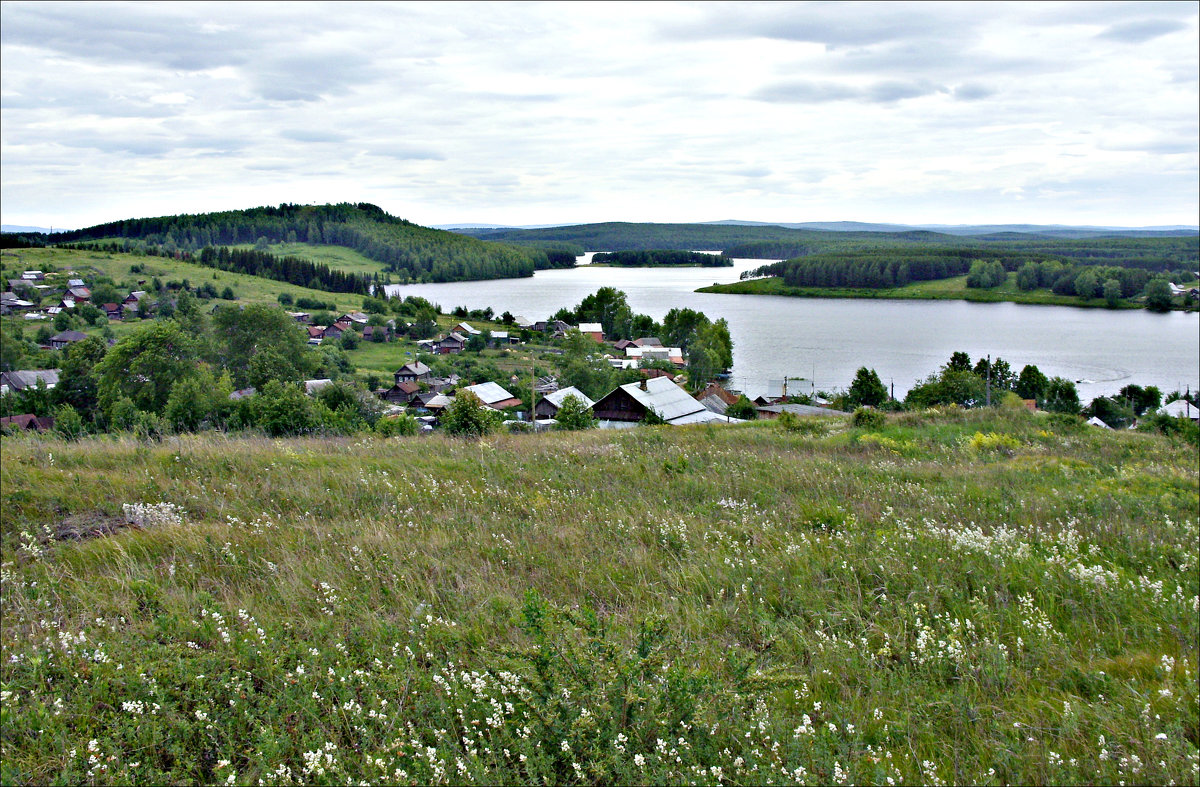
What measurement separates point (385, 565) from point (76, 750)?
1.84 metres

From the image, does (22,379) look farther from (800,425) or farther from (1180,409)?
(1180,409)

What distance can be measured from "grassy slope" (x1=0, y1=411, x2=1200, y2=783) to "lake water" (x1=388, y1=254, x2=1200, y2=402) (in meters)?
45.2

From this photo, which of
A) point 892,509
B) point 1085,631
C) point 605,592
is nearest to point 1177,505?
point 892,509

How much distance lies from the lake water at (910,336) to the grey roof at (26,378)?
166ft

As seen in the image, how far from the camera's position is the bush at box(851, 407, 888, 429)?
1490cm

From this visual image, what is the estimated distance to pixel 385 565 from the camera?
159 inches

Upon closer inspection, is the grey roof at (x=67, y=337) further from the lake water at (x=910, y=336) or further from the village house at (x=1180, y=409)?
the village house at (x=1180, y=409)

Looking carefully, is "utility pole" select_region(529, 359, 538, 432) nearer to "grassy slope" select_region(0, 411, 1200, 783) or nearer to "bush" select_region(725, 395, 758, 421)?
"bush" select_region(725, 395, 758, 421)

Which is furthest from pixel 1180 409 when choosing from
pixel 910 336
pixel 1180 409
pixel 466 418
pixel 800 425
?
pixel 466 418

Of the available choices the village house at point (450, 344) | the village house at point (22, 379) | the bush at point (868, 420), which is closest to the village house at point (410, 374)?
the village house at point (450, 344)

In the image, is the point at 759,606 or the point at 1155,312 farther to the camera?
the point at 1155,312

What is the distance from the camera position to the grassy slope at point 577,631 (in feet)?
7.98

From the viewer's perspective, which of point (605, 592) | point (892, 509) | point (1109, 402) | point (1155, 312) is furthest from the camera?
point (1155, 312)

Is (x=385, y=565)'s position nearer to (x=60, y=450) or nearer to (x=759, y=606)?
(x=759, y=606)
